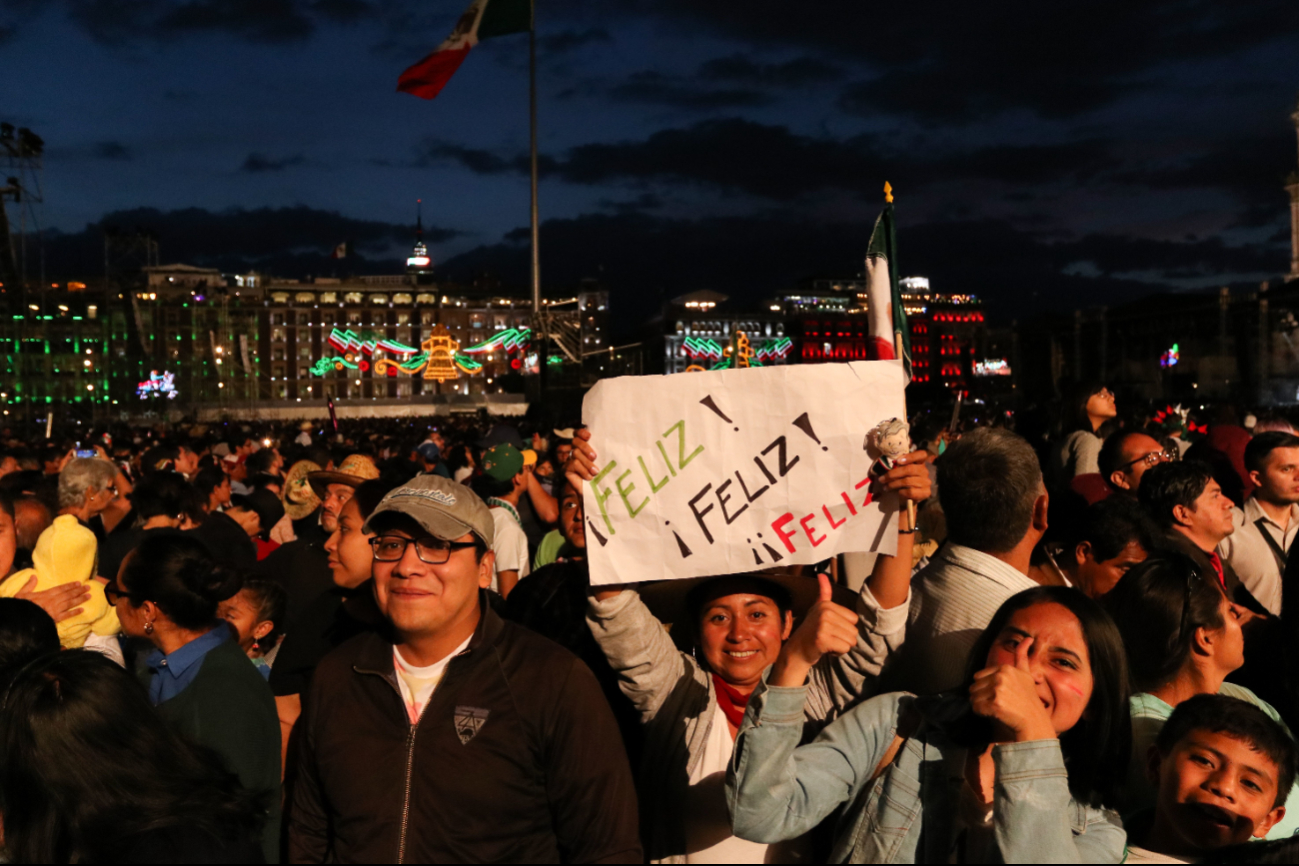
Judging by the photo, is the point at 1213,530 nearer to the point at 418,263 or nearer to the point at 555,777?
the point at 555,777

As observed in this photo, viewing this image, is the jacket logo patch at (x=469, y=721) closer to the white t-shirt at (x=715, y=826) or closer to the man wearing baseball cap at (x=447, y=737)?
the man wearing baseball cap at (x=447, y=737)

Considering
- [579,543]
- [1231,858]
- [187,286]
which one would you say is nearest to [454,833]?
[1231,858]

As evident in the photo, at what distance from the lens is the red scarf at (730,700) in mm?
2754

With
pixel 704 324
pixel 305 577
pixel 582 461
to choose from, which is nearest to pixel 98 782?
pixel 582 461

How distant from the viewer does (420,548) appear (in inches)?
100

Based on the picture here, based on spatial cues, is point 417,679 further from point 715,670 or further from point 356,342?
point 356,342

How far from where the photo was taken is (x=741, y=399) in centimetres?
272

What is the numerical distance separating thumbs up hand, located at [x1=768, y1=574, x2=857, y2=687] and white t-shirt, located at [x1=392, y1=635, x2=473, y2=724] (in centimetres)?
87

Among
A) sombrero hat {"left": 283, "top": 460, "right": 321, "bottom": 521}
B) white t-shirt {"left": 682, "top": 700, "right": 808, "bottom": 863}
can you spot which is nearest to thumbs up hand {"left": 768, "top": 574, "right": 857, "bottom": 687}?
white t-shirt {"left": 682, "top": 700, "right": 808, "bottom": 863}

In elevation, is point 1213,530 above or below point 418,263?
below

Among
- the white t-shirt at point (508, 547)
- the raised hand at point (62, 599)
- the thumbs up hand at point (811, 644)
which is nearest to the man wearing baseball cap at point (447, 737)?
the thumbs up hand at point (811, 644)

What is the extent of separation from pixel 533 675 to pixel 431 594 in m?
0.33

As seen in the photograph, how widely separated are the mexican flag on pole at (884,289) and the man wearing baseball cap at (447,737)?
1734mm

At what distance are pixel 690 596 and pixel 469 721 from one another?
81cm
